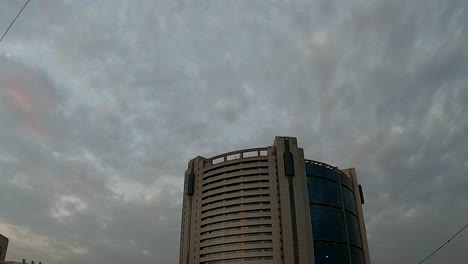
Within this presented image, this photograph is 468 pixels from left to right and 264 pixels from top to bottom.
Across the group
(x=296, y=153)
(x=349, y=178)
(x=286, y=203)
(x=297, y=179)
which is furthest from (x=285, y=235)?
(x=349, y=178)

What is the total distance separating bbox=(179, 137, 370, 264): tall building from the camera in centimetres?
12471

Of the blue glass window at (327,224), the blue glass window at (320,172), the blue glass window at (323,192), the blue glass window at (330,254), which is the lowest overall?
the blue glass window at (330,254)

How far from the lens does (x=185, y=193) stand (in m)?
154

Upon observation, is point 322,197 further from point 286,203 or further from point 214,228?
point 214,228

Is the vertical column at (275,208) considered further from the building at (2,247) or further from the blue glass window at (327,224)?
the building at (2,247)

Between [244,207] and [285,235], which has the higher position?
[244,207]

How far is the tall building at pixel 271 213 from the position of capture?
125 meters

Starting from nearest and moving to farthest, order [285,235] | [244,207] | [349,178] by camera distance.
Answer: [285,235] → [244,207] → [349,178]

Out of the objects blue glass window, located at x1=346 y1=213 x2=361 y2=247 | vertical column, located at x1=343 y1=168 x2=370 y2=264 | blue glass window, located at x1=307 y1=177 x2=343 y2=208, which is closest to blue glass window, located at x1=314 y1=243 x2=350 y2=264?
blue glass window, located at x1=346 y1=213 x2=361 y2=247

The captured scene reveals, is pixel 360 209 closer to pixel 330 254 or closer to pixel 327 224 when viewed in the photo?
pixel 327 224

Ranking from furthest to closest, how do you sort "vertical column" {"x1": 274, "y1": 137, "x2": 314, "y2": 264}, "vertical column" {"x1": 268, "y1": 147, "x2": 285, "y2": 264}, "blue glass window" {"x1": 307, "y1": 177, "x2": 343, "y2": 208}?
1. "blue glass window" {"x1": 307, "y1": 177, "x2": 343, "y2": 208}
2. "vertical column" {"x1": 274, "y1": 137, "x2": 314, "y2": 264}
3. "vertical column" {"x1": 268, "y1": 147, "x2": 285, "y2": 264}

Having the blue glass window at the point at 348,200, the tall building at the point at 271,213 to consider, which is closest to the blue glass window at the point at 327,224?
the tall building at the point at 271,213

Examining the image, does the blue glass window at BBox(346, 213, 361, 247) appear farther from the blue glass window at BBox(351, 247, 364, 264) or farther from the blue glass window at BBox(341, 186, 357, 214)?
the blue glass window at BBox(341, 186, 357, 214)

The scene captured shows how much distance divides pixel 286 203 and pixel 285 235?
11.4 meters
